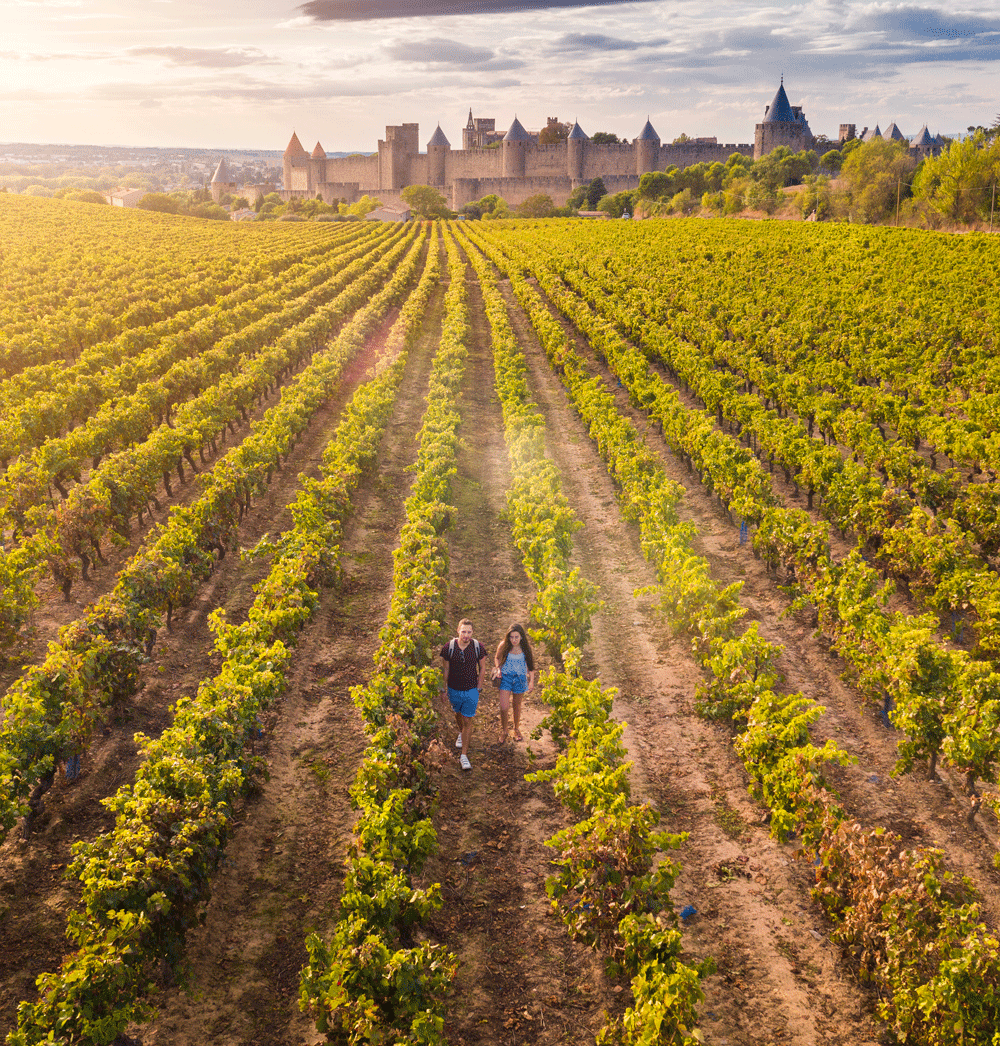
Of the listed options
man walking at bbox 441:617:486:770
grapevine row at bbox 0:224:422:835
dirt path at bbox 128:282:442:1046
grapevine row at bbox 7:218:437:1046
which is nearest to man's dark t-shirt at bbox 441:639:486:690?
man walking at bbox 441:617:486:770

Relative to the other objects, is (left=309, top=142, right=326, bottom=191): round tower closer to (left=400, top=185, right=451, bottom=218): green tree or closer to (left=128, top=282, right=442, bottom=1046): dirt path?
(left=400, top=185, right=451, bottom=218): green tree

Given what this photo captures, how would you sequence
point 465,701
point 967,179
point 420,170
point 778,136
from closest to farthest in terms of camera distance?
point 465,701
point 967,179
point 778,136
point 420,170

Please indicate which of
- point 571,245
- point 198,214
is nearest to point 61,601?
point 571,245

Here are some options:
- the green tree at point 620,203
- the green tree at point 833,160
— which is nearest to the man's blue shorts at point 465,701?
the green tree at point 620,203

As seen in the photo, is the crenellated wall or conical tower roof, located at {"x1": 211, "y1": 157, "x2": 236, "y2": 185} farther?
conical tower roof, located at {"x1": 211, "y1": 157, "x2": 236, "y2": 185}

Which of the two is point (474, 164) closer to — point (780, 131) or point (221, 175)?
point (780, 131)

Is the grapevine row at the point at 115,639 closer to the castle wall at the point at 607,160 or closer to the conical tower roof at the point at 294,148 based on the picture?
the castle wall at the point at 607,160

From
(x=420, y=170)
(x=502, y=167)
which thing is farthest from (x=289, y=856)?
(x=420, y=170)
